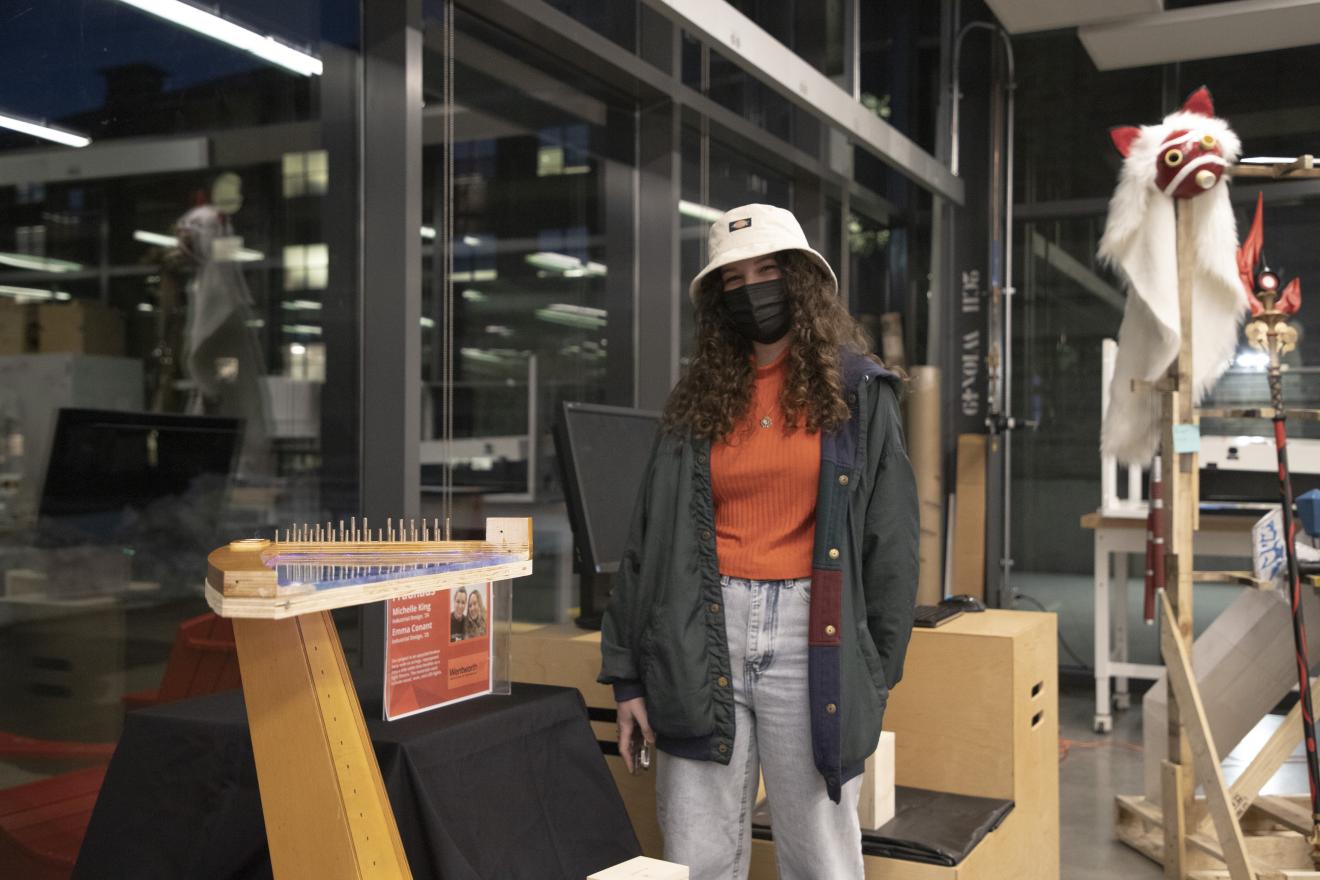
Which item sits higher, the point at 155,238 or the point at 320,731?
the point at 155,238

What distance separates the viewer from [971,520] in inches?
250

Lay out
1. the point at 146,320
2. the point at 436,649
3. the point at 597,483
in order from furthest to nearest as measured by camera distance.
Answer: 1. the point at 597,483
2. the point at 146,320
3. the point at 436,649

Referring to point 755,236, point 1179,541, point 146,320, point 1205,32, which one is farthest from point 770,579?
point 1205,32

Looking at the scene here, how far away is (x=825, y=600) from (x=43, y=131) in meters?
1.49

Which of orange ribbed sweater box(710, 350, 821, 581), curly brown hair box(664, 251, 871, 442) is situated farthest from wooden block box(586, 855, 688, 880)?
curly brown hair box(664, 251, 871, 442)

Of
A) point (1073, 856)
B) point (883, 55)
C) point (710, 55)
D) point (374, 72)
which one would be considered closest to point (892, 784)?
point (1073, 856)

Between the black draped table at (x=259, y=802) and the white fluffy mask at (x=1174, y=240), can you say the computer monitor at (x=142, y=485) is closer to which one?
the black draped table at (x=259, y=802)

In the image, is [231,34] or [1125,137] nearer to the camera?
[231,34]

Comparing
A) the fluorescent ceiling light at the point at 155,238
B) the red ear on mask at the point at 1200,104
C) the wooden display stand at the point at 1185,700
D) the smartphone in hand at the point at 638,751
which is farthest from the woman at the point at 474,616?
the red ear on mask at the point at 1200,104

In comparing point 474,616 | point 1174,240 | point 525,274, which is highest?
point 1174,240

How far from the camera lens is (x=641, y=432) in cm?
316

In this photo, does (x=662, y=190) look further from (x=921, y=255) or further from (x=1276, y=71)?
(x=1276, y=71)

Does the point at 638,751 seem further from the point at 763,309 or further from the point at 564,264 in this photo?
the point at 564,264

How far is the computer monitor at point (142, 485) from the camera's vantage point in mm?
2125
